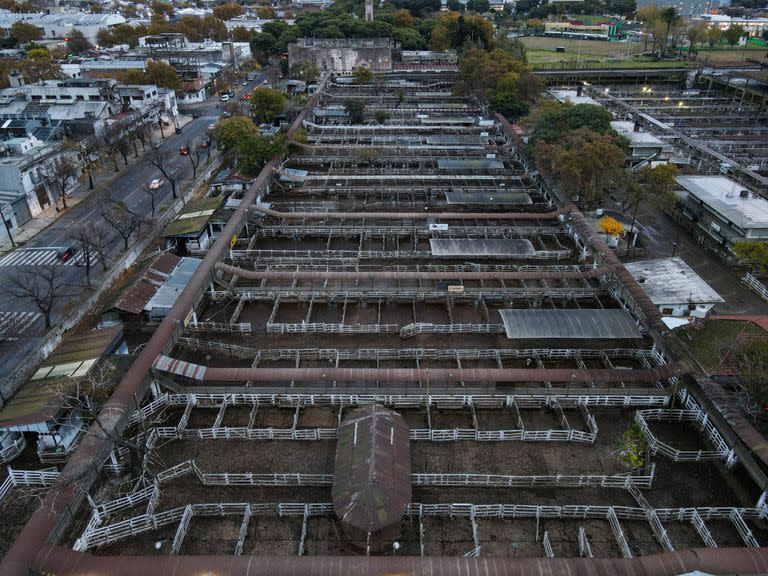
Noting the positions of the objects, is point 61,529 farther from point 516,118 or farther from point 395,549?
point 516,118

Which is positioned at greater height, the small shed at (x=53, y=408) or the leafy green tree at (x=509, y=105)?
the leafy green tree at (x=509, y=105)

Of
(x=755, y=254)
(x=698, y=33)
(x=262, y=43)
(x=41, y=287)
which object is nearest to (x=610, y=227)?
(x=755, y=254)

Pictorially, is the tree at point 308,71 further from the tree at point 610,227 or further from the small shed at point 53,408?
the small shed at point 53,408

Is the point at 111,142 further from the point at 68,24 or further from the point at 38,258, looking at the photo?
the point at 68,24

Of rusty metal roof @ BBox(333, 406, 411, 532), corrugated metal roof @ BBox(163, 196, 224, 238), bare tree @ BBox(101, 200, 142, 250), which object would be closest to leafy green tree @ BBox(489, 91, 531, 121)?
corrugated metal roof @ BBox(163, 196, 224, 238)

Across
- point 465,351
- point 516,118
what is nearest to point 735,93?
point 516,118

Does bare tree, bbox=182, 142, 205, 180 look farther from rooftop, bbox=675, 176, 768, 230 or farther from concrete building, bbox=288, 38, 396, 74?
rooftop, bbox=675, 176, 768, 230

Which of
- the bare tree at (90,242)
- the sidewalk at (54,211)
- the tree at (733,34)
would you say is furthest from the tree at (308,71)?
the tree at (733,34)
